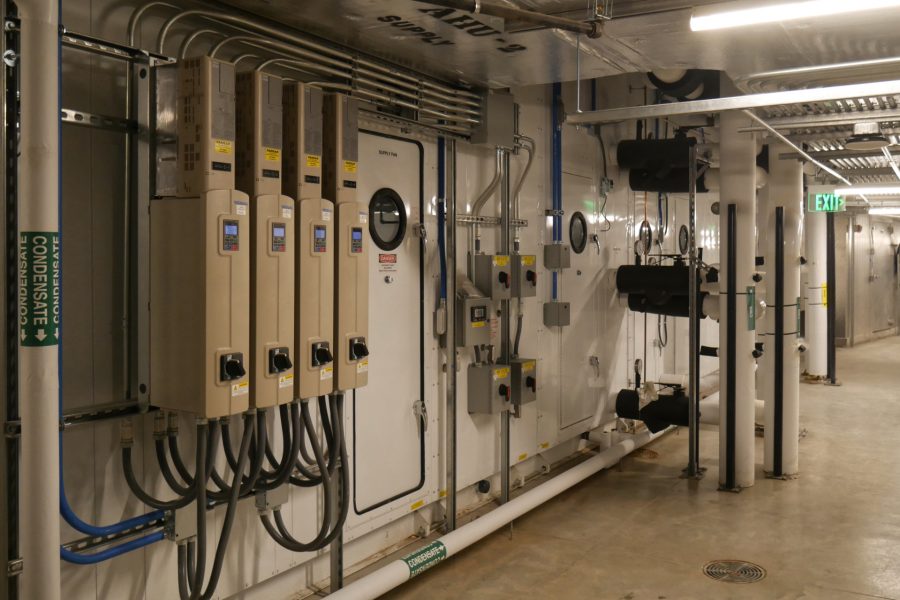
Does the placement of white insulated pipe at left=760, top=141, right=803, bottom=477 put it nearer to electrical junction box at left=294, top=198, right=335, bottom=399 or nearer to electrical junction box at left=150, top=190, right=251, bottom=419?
electrical junction box at left=294, top=198, right=335, bottom=399

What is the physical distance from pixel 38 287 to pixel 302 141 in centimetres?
124

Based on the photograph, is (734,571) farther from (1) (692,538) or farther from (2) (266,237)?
(2) (266,237)

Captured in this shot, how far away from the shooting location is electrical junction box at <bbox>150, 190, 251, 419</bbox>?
2795 mm

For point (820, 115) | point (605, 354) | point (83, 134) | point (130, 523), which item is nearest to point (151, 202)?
point (83, 134)

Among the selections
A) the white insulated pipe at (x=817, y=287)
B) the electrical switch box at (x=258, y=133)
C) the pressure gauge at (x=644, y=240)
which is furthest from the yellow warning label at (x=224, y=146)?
the white insulated pipe at (x=817, y=287)

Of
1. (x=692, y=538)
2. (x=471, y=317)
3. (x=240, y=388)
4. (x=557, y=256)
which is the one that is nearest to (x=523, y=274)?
(x=471, y=317)

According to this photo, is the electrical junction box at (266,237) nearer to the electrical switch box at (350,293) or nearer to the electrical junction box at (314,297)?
the electrical junction box at (314,297)

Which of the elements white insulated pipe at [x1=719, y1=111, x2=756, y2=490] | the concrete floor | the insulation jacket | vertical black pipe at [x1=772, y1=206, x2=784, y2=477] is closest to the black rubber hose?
the concrete floor

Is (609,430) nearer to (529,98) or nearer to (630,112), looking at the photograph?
(529,98)

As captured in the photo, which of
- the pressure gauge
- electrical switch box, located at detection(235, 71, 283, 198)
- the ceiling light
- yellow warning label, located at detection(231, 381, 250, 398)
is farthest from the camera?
the pressure gauge

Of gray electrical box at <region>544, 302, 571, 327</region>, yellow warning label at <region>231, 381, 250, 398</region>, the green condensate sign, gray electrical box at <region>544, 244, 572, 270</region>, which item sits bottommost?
yellow warning label at <region>231, 381, 250, 398</region>

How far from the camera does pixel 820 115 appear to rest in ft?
15.5

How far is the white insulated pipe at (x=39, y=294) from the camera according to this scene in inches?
89.2

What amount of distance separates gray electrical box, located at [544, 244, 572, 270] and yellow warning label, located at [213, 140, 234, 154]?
3152mm
